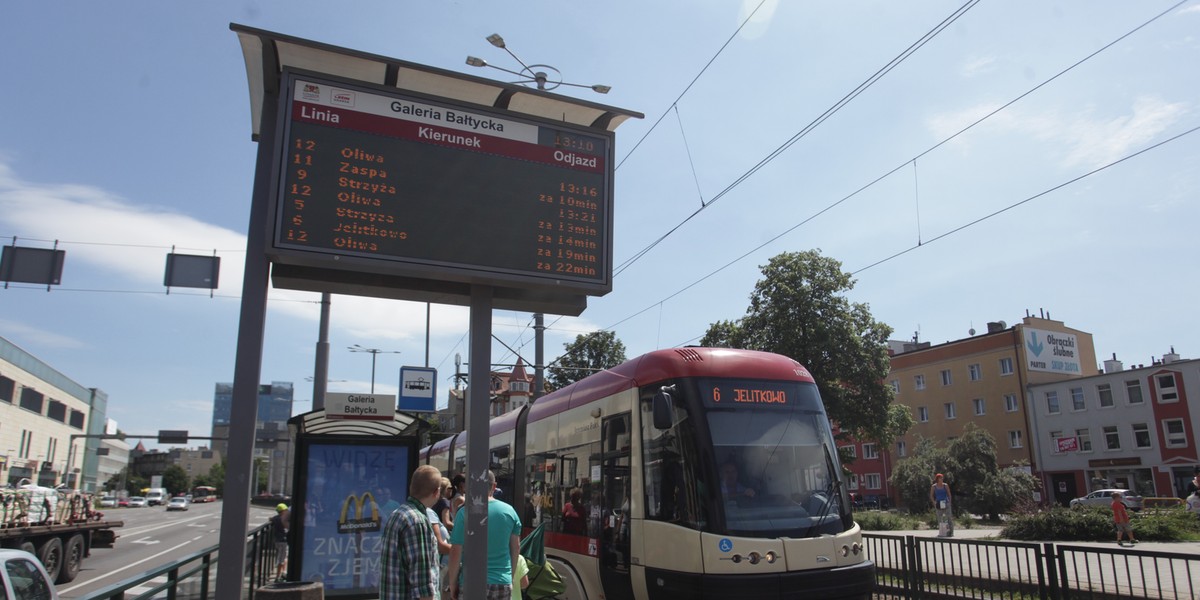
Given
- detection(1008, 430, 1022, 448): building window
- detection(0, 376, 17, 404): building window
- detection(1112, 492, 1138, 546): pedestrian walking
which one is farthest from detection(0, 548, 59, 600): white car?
detection(1008, 430, 1022, 448): building window

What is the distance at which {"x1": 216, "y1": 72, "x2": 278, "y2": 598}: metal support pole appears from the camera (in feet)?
19.5

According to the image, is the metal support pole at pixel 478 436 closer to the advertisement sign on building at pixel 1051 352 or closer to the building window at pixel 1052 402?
the building window at pixel 1052 402

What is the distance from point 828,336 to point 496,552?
30.4 metres

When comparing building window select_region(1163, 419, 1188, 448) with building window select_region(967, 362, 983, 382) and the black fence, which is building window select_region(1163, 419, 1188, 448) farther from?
the black fence

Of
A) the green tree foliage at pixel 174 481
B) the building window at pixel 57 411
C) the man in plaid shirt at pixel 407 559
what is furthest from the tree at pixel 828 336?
the green tree foliage at pixel 174 481

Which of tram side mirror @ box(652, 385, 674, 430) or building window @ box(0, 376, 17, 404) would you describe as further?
building window @ box(0, 376, 17, 404)

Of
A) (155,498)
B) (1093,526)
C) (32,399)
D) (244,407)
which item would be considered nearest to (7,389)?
(32,399)

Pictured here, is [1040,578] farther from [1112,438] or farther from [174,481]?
[174,481]

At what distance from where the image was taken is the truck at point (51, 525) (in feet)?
49.1

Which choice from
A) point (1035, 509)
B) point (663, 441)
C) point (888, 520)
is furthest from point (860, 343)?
point (663, 441)

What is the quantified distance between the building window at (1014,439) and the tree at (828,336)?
22512mm

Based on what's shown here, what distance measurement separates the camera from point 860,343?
34.9 meters

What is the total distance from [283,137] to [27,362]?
6434cm

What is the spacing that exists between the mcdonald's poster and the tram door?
302 cm
